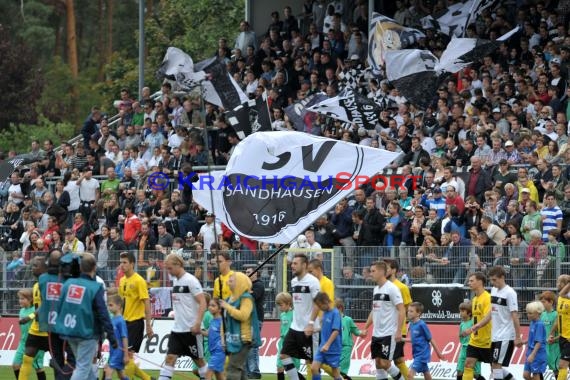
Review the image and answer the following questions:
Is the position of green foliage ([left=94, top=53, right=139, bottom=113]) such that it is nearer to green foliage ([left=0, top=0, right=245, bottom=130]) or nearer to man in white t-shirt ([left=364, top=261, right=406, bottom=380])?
green foliage ([left=0, top=0, right=245, bottom=130])

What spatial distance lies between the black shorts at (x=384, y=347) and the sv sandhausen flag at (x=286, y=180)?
241 centimetres

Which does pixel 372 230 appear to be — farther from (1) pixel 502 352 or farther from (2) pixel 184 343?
(2) pixel 184 343

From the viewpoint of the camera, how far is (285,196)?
68.9ft

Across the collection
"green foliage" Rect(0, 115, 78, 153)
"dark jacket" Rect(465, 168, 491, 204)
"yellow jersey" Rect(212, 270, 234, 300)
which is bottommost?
"yellow jersey" Rect(212, 270, 234, 300)

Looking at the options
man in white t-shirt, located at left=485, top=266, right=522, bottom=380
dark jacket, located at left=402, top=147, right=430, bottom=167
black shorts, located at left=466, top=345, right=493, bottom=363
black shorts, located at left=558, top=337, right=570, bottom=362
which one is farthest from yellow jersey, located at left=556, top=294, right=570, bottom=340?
dark jacket, located at left=402, top=147, right=430, bottom=167

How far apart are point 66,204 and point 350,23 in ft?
29.2

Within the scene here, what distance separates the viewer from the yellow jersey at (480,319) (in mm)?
19469

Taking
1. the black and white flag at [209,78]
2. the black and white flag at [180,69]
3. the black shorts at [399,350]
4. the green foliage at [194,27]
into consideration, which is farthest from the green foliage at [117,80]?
Answer: the black shorts at [399,350]

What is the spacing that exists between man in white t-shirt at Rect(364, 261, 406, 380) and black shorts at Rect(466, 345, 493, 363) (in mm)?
1290

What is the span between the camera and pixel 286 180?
70.2 feet

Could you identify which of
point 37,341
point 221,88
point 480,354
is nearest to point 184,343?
point 37,341

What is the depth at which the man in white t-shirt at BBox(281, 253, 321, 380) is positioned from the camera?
19203 mm

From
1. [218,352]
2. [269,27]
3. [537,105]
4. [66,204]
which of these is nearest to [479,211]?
[537,105]

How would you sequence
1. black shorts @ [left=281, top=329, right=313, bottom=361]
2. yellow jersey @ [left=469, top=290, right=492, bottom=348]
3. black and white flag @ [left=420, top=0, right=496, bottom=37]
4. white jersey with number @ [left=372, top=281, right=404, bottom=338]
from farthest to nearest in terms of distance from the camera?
black and white flag @ [left=420, top=0, right=496, bottom=37] → yellow jersey @ [left=469, top=290, right=492, bottom=348] → black shorts @ [left=281, top=329, right=313, bottom=361] → white jersey with number @ [left=372, top=281, right=404, bottom=338]
